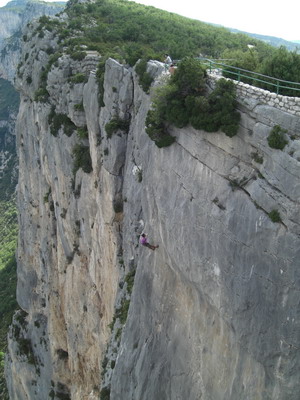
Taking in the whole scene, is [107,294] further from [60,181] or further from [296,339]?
[296,339]

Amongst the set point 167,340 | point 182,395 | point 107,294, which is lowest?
point 107,294

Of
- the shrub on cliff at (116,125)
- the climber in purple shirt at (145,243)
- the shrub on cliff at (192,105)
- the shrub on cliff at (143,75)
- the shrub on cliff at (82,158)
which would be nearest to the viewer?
the shrub on cliff at (192,105)

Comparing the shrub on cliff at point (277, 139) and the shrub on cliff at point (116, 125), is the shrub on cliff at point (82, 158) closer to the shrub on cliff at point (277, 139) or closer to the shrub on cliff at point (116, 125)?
the shrub on cliff at point (116, 125)

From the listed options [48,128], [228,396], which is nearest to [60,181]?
[48,128]

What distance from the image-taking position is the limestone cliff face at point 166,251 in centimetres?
1680

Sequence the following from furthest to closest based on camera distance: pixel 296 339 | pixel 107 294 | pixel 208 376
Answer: pixel 107 294 → pixel 208 376 → pixel 296 339

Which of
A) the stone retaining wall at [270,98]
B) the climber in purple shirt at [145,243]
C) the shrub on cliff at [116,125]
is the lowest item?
the climber in purple shirt at [145,243]

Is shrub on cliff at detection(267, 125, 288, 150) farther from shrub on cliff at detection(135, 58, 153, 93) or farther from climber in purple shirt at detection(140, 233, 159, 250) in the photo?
shrub on cliff at detection(135, 58, 153, 93)

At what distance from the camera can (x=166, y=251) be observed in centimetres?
2361

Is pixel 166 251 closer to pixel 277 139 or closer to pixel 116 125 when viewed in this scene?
pixel 277 139

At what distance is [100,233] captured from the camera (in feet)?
113

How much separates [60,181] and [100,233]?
32.7ft

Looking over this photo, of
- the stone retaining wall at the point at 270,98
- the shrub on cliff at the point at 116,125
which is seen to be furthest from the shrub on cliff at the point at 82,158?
the stone retaining wall at the point at 270,98

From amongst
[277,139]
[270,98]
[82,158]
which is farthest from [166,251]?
[82,158]
